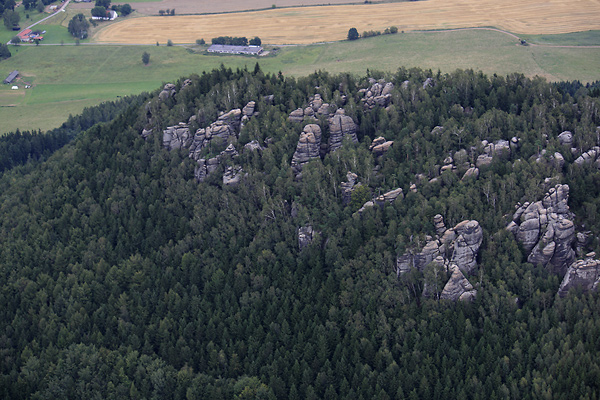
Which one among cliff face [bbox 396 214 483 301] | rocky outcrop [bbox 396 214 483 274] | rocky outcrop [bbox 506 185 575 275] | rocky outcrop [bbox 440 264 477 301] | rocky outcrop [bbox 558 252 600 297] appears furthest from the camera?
rocky outcrop [bbox 396 214 483 274]

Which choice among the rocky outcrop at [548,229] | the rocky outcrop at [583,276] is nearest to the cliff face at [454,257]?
the rocky outcrop at [548,229]

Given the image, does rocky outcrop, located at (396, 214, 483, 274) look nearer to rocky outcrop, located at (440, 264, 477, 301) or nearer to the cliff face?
the cliff face

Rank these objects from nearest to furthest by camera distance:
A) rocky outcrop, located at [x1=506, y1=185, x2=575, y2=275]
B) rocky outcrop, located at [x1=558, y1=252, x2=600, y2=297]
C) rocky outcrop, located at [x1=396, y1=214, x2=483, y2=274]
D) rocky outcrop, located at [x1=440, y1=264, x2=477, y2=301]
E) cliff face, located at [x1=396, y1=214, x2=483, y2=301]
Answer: rocky outcrop, located at [x1=558, y1=252, x2=600, y2=297] < rocky outcrop, located at [x1=506, y1=185, x2=575, y2=275] < rocky outcrop, located at [x1=440, y1=264, x2=477, y2=301] < cliff face, located at [x1=396, y1=214, x2=483, y2=301] < rocky outcrop, located at [x1=396, y1=214, x2=483, y2=274]

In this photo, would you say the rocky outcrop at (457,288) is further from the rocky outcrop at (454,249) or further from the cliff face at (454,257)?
the rocky outcrop at (454,249)

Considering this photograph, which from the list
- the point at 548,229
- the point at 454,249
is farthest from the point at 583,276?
the point at 454,249

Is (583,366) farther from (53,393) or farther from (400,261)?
(53,393)

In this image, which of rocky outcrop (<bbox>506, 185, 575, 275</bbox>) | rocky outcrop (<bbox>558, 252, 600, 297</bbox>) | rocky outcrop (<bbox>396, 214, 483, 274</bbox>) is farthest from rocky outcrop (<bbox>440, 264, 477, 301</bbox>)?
rocky outcrop (<bbox>558, 252, 600, 297</bbox>)
